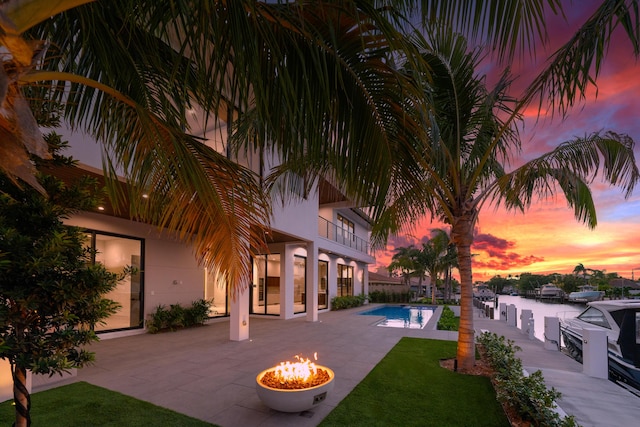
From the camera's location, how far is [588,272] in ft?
233

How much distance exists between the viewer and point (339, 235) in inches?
833

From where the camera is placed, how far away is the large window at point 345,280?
2314 cm

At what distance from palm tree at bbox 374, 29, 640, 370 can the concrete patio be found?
9.19ft

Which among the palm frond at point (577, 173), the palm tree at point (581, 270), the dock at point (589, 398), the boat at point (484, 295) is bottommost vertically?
the boat at point (484, 295)

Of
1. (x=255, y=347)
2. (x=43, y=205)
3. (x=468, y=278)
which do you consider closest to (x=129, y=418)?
(x=43, y=205)

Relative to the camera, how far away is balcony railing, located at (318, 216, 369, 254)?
1825cm

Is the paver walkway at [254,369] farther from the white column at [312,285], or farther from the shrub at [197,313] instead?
the white column at [312,285]

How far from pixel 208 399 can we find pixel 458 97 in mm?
6636

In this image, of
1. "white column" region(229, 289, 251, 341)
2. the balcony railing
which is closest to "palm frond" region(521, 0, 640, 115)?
"white column" region(229, 289, 251, 341)

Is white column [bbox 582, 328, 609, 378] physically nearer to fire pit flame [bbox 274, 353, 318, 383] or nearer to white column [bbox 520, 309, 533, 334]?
fire pit flame [bbox 274, 353, 318, 383]

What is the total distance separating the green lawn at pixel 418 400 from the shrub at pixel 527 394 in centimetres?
29

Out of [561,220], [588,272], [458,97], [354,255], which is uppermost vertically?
[458,97]

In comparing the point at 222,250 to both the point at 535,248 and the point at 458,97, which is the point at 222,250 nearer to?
the point at 458,97

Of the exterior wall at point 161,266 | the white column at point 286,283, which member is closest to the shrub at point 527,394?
the exterior wall at point 161,266
